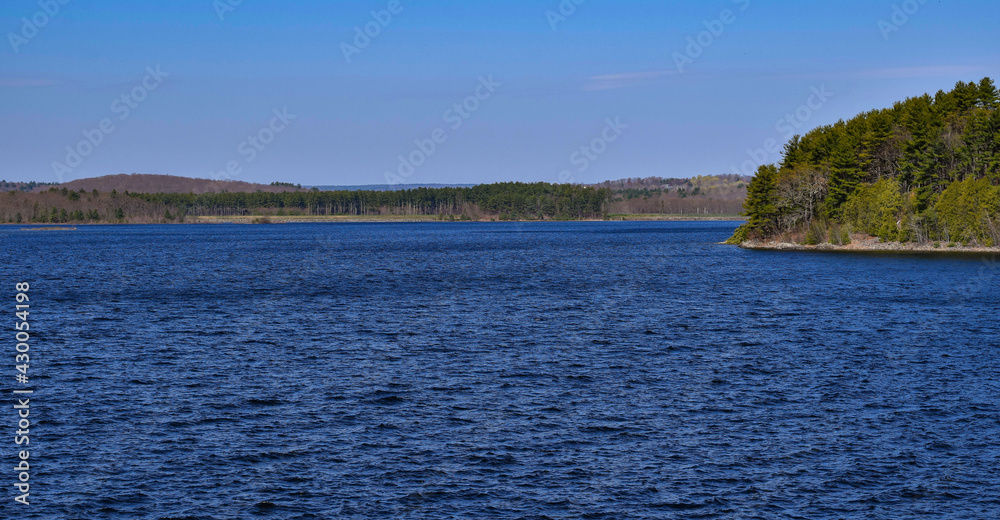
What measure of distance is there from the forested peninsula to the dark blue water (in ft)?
186

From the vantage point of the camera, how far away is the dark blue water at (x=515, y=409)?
73.8 ft

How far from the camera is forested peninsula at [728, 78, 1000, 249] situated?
4587 inches

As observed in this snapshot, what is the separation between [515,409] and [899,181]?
115 metres

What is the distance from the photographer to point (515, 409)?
31219 mm

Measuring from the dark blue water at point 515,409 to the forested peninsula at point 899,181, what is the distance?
56840 millimetres

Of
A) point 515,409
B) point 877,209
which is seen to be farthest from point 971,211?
point 515,409

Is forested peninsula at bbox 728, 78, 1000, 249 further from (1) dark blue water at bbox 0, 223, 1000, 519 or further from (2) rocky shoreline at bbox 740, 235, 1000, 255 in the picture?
(1) dark blue water at bbox 0, 223, 1000, 519

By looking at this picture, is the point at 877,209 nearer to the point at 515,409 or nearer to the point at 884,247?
the point at 884,247

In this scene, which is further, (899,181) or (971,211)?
(899,181)

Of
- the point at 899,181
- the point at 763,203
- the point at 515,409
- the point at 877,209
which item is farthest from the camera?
the point at 763,203

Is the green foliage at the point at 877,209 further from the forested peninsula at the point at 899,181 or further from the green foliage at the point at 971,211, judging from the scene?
the green foliage at the point at 971,211

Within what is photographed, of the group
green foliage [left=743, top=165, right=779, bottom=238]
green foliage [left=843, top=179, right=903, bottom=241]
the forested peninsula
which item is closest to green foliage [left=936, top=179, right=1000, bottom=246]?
the forested peninsula

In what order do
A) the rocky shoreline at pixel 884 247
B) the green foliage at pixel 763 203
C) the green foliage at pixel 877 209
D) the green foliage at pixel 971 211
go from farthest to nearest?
the green foliage at pixel 763 203 < the green foliage at pixel 877 209 < the rocky shoreline at pixel 884 247 < the green foliage at pixel 971 211

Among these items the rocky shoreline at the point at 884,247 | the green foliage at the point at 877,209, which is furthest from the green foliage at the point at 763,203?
the green foliage at the point at 877,209
